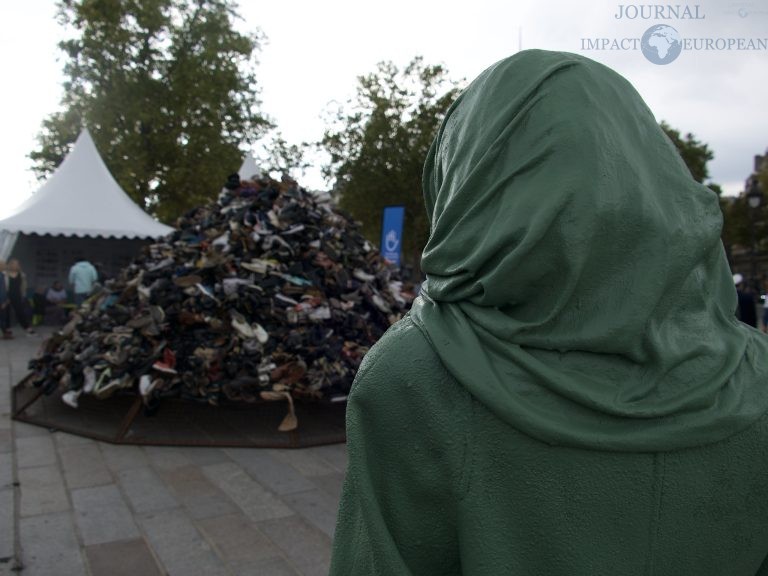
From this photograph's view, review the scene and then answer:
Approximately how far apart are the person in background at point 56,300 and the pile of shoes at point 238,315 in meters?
9.54

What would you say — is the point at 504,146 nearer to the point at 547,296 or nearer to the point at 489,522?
the point at 547,296

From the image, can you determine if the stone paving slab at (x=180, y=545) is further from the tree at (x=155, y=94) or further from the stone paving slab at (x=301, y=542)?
the tree at (x=155, y=94)

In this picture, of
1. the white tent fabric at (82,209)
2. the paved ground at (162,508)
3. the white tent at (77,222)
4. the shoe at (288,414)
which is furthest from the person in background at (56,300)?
the shoe at (288,414)

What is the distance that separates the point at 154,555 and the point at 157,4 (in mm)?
24466

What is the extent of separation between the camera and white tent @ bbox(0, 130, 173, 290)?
1470cm

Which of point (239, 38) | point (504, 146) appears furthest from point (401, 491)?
point (239, 38)

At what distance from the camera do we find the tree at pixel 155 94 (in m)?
23.5

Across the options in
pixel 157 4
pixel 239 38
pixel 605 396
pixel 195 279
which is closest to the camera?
pixel 605 396

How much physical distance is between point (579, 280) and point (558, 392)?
17 centimetres

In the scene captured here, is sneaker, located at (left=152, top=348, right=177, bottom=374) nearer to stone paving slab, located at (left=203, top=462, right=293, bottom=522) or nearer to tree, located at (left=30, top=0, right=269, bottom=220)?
stone paving slab, located at (left=203, top=462, right=293, bottom=522)

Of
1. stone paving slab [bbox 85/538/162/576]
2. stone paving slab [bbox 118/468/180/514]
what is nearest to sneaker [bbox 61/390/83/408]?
stone paving slab [bbox 118/468/180/514]

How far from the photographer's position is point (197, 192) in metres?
24.7

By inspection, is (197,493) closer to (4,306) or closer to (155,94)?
(4,306)

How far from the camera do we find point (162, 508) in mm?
4539
